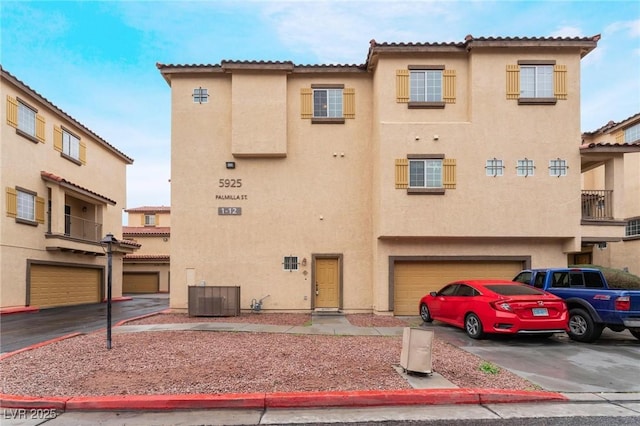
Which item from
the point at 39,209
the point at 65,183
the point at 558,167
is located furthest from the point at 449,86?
the point at 39,209

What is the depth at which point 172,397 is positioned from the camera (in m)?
5.66

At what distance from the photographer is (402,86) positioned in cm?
1430

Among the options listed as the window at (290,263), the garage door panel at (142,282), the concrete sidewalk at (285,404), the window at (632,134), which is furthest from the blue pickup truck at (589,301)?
the garage door panel at (142,282)

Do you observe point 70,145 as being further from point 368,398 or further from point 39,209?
point 368,398

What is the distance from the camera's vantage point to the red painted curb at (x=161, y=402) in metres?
5.56

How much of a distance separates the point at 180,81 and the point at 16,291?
448 inches

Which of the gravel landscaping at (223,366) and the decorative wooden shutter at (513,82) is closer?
the gravel landscaping at (223,366)

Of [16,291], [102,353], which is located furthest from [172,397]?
[16,291]

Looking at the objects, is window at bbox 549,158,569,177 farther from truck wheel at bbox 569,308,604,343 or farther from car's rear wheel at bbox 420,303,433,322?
car's rear wheel at bbox 420,303,433,322

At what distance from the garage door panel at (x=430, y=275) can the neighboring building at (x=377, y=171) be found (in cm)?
5

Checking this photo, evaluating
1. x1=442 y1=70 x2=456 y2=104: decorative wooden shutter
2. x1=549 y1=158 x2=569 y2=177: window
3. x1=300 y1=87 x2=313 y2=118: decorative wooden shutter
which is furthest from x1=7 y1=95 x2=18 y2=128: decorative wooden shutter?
x1=549 y1=158 x2=569 y2=177: window

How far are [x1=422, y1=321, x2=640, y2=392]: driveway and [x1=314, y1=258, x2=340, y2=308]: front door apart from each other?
4.55m

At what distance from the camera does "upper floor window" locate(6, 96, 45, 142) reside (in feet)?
56.4

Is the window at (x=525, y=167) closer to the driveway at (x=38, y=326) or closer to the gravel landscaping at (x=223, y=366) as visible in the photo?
the gravel landscaping at (x=223, y=366)
